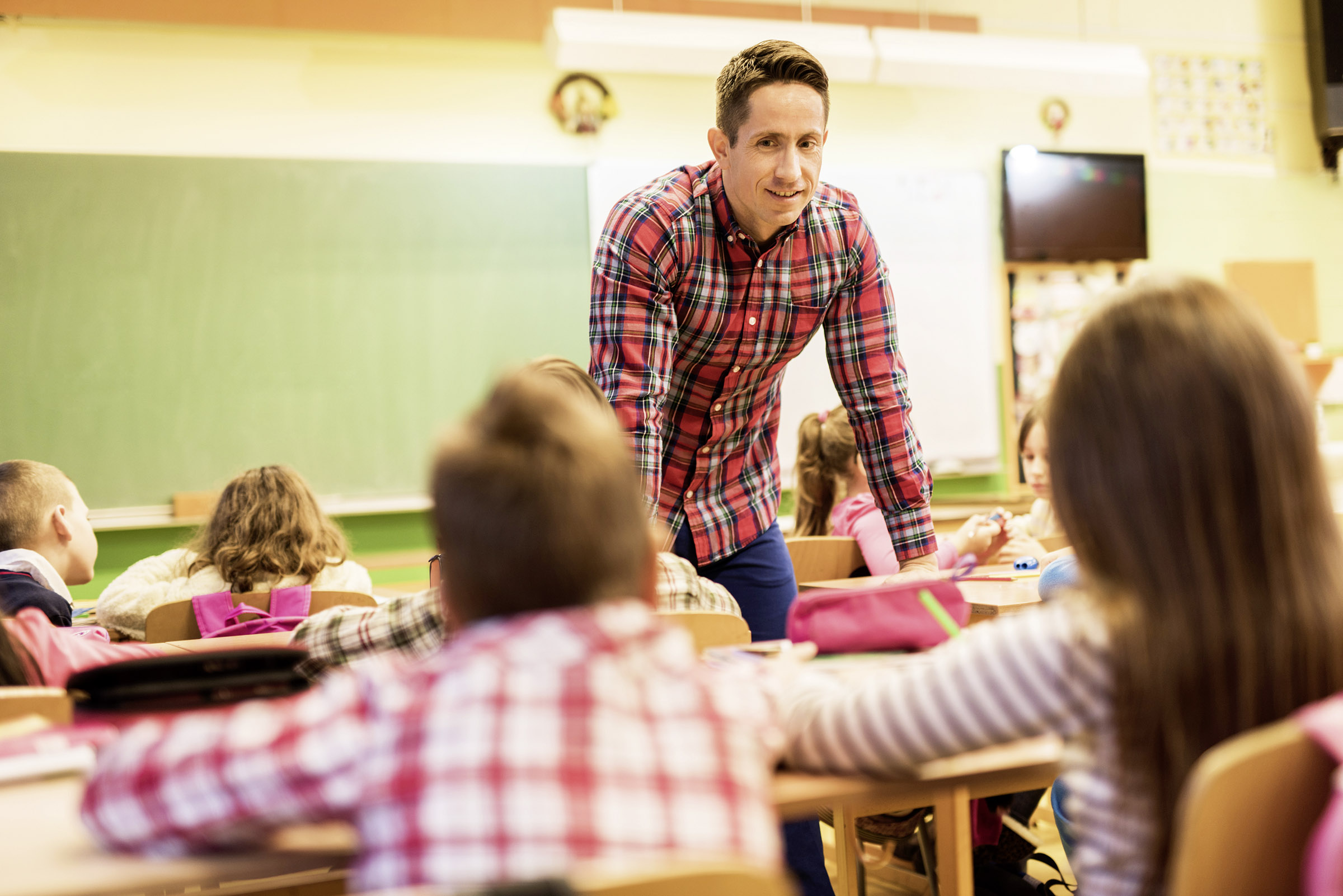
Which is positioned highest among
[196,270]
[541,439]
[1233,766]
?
[196,270]

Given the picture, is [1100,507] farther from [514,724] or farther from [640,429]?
[640,429]

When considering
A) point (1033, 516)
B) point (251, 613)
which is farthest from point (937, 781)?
point (1033, 516)

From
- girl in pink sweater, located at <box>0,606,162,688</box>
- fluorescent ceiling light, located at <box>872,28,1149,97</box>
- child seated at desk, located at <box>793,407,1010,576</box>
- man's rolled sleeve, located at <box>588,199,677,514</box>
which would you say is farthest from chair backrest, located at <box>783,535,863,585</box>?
fluorescent ceiling light, located at <box>872,28,1149,97</box>

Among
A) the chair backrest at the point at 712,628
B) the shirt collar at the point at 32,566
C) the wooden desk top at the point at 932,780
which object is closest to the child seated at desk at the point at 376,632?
the chair backrest at the point at 712,628

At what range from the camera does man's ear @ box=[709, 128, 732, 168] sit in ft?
6.95

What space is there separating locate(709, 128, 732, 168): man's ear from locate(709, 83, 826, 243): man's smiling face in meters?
0.04

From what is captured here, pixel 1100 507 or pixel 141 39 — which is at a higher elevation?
pixel 141 39

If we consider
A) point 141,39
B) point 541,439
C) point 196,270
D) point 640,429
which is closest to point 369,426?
point 196,270

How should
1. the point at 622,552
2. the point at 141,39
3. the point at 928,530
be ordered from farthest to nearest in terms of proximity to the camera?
1. the point at 141,39
2. the point at 928,530
3. the point at 622,552

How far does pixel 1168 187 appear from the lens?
588 cm

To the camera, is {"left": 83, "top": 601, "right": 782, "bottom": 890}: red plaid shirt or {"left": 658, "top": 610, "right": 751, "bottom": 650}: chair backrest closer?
{"left": 83, "top": 601, "right": 782, "bottom": 890}: red plaid shirt

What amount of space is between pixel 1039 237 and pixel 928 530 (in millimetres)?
3694

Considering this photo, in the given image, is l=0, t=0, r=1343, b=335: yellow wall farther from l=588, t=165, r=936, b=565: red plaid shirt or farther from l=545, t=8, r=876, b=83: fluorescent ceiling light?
l=588, t=165, r=936, b=565: red plaid shirt

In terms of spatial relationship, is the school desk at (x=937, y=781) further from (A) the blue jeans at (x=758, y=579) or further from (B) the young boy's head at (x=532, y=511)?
(A) the blue jeans at (x=758, y=579)
